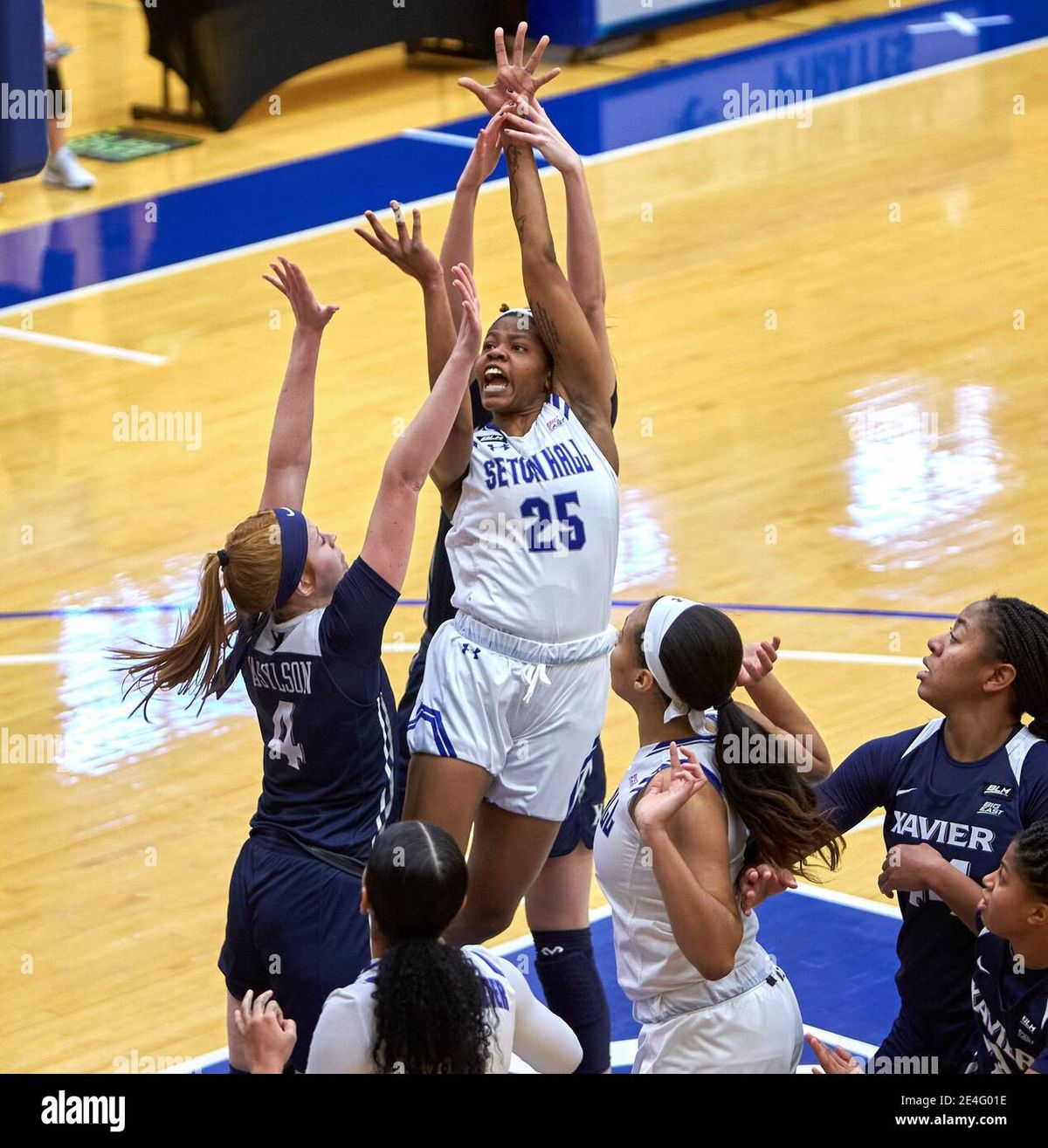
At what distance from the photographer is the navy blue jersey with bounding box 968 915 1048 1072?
12.9 ft

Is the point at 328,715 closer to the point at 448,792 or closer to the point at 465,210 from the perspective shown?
the point at 448,792

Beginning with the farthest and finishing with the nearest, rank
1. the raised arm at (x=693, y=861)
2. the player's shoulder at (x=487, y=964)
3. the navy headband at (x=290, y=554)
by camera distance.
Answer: the navy headband at (x=290, y=554), the raised arm at (x=693, y=861), the player's shoulder at (x=487, y=964)

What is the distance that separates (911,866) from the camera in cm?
426

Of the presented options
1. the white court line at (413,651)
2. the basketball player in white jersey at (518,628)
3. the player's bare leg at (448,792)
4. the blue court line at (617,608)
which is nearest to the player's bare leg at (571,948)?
the basketball player in white jersey at (518,628)

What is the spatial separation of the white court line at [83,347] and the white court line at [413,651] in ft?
11.8

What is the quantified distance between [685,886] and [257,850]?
1.09 metres

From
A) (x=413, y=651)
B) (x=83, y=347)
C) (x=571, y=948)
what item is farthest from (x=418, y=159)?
(x=571, y=948)

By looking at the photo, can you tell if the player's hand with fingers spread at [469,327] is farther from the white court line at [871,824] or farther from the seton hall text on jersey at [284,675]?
the white court line at [871,824]

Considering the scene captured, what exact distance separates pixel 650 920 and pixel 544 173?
1132 centimetres

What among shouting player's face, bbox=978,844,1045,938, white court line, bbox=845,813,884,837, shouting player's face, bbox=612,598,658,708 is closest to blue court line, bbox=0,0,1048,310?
white court line, bbox=845,813,884,837

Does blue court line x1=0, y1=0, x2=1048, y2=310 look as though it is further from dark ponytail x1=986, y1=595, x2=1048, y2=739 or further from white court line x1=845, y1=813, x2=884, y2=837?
dark ponytail x1=986, y1=595, x2=1048, y2=739

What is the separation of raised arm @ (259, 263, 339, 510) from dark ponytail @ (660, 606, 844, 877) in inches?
50.6

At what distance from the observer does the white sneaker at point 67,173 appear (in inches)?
580
